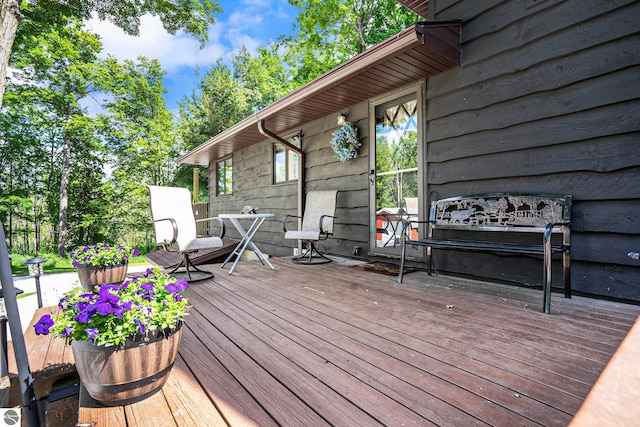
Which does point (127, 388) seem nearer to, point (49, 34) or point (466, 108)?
point (466, 108)

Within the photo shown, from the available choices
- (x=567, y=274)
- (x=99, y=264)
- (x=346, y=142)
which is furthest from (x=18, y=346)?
(x=346, y=142)

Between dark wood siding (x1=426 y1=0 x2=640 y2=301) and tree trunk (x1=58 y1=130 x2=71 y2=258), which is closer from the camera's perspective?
dark wood siding (x1=426 y1=0 x2=640 y2=301)

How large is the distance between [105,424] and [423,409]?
1.01m

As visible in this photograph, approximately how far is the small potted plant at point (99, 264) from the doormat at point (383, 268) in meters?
2.31

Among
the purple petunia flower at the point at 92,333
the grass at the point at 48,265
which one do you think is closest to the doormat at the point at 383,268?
the purple petunia flower at the point at 92,333

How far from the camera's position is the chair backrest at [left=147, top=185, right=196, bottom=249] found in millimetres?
3188

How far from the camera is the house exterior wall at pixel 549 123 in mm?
2104

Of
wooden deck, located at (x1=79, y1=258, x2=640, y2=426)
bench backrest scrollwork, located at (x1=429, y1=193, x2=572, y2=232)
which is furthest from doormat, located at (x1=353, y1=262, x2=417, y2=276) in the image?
wooden deck, located at (x1=79, y1=258, x2=640, y2=426)

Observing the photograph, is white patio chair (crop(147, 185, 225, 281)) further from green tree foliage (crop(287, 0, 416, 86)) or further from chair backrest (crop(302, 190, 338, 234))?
green tree foliage (crop(287, 0, 416, 86))

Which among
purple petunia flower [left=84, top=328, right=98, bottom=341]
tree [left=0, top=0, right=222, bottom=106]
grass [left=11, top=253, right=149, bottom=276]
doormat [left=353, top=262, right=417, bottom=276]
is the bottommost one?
grass [left=11, top=253, right=149, bottom=276]

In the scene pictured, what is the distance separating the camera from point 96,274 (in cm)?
248

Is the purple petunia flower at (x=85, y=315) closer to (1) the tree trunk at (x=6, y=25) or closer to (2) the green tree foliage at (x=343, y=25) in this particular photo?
(1) the tree trunk at (x=6, y=25)

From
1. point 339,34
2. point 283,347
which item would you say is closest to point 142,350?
point 283,347

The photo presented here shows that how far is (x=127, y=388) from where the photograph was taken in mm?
1053
